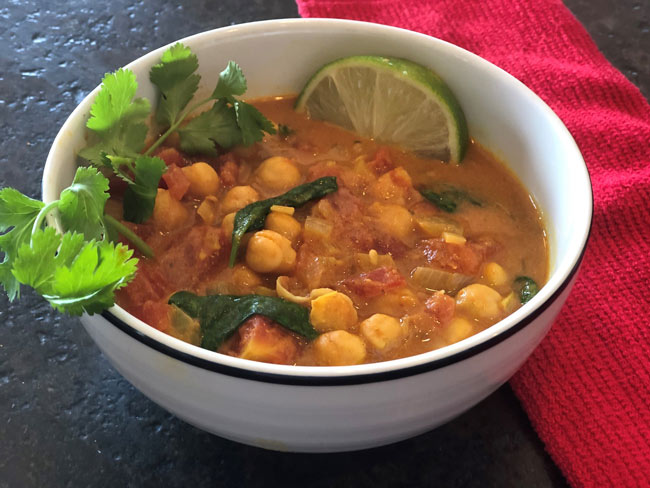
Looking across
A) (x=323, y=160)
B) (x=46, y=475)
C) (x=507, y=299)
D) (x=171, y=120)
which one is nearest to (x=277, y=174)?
(x=323, y=160)

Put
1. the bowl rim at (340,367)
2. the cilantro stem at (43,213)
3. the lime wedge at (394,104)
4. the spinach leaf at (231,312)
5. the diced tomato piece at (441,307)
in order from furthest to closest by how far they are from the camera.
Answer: the lime wedge at (394,104), the diced tomato piece at (441,307), the spinach leaf at (231,312), the cilantro stem at (43,213), the bowl rim at (340,367)

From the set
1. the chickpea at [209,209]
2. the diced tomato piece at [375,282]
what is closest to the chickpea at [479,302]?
the diced tomato piece at [375,282]

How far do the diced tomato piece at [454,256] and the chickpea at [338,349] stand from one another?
31 centimetres

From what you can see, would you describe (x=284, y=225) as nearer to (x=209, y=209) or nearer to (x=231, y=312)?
(x=209, y=209)

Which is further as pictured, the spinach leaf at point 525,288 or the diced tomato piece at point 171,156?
the diced tomato piece at point 171,156

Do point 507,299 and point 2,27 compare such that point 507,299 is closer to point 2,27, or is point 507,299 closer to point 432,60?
point 432,60

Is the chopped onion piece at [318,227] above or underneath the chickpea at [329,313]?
above

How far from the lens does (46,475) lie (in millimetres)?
1461

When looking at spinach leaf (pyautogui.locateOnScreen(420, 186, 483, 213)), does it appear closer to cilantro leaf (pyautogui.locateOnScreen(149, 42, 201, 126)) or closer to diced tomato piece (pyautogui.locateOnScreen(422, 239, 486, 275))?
diced tomato piece (pyautogui.locateOnScreen(422, 239, 486, 275))

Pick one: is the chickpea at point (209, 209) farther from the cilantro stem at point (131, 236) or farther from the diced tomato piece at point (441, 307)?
the diced tomato piece at point (441, 307)

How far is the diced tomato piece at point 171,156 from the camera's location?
186 cm

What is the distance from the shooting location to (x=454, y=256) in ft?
5.54

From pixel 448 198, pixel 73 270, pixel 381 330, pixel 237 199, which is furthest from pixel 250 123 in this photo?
pixel 73 270

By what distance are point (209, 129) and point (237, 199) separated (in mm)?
209
